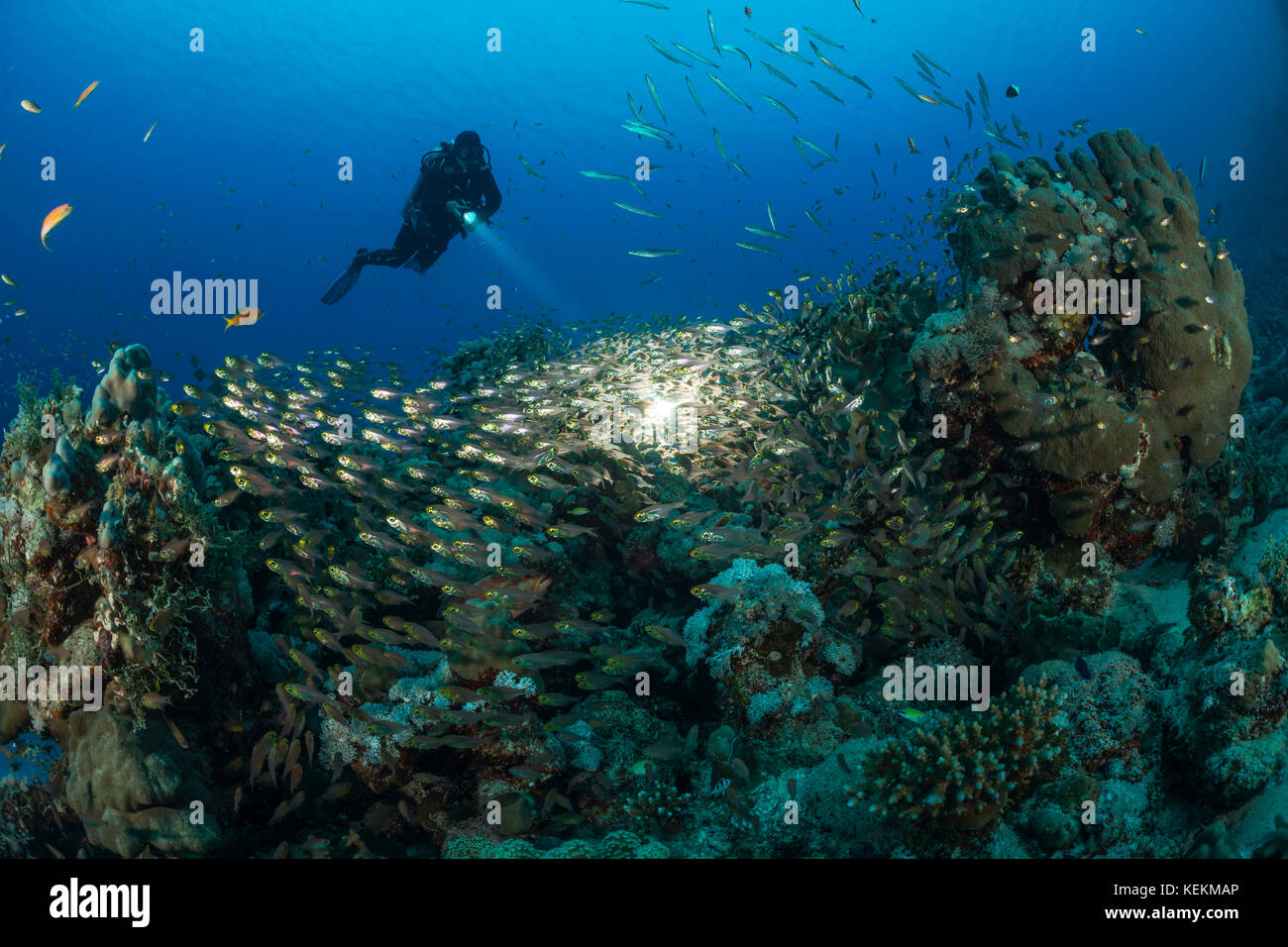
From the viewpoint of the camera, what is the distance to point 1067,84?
90.6 m

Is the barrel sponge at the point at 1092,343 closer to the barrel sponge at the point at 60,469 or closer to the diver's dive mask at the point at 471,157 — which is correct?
the barrel sponge at the point at 60,469

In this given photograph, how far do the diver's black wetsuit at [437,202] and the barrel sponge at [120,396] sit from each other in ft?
32.1

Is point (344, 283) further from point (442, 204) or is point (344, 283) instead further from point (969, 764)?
point (969, 764)

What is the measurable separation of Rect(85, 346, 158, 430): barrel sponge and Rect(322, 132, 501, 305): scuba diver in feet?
32.1

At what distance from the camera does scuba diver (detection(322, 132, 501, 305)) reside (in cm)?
1470

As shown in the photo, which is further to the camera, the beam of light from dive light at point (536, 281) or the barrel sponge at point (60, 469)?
the beam of light from dive light at point (536, 281)

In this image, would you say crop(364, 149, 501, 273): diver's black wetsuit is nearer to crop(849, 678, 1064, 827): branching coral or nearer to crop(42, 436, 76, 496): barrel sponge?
crop(42, 436, 76, 496): barrel sponge

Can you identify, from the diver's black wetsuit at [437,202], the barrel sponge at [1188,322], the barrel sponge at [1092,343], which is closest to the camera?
the barrel sponge at [1092,343]

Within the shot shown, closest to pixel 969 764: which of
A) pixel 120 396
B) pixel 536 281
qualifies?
pixel 120 396

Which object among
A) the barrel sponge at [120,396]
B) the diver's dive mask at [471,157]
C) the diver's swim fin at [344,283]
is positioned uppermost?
the diver's dive mask at [471,157]

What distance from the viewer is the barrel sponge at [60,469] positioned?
5.40 metres

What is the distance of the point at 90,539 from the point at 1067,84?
12266 centimetres

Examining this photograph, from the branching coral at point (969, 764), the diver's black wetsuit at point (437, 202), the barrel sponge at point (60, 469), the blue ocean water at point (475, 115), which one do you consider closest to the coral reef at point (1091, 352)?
the branching coral at point (969, 764)
